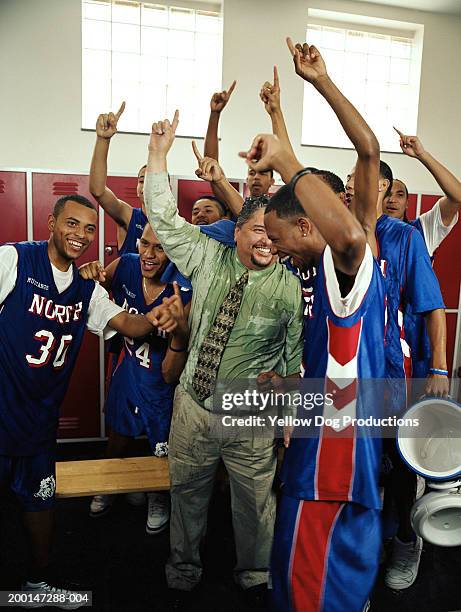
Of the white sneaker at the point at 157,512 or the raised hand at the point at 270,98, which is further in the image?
the white sneaker at the point at 157,512

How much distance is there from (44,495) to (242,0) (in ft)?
18.6

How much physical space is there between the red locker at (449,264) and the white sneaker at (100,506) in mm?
3200

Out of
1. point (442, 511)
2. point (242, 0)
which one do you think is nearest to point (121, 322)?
point (442, 511)

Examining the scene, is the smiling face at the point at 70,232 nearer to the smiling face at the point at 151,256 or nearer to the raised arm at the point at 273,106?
the smiling face at the point at 151,256

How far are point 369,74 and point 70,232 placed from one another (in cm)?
601

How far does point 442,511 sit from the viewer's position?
58.4 inches

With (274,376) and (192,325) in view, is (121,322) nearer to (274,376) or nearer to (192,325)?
(192,325)

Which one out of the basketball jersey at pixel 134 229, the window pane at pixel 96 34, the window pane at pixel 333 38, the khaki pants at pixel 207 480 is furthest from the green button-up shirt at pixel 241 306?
the window pane at pixel 333 38

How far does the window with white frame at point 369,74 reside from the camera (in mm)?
6539

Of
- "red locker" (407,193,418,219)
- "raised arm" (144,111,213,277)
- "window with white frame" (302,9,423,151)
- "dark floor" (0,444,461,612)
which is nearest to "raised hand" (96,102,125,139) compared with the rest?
"raised arm" (144,111,213,277)

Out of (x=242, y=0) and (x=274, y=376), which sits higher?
(x=242, y=0)

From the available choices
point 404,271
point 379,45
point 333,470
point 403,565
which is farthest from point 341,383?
point 379,45

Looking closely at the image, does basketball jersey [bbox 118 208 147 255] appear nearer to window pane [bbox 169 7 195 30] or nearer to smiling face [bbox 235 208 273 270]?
smiling face [bbox 235 208 273 270]

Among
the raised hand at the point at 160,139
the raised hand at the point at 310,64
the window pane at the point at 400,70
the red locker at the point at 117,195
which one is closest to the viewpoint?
the raised hand at the point at 310,64
